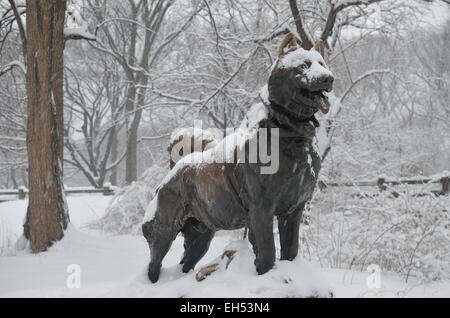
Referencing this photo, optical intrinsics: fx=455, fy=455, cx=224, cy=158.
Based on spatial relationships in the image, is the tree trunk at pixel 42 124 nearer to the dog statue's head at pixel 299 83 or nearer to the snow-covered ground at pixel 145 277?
the snow-covered ground at pixel 145 277

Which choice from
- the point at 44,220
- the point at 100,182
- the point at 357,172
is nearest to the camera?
the point at 44,220

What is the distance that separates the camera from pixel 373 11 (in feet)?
31.3

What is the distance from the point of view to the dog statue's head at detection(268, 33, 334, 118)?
2.67 metres

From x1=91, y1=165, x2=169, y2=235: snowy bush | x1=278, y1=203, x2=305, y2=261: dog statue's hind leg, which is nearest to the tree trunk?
x1=91, y1=165, x2=169, y2=235: snowy bush

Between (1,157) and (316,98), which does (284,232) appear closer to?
(316,98)

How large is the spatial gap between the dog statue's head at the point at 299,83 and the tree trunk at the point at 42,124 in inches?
195

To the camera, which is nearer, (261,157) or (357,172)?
(261,157)

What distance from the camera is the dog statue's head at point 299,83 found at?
2672mm

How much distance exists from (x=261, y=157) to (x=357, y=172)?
461 inches

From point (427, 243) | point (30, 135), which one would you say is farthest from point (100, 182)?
point (427, 243)

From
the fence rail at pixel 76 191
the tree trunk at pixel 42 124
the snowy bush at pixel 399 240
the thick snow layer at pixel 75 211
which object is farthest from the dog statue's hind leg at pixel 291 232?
the fence rail at pixel 76 191

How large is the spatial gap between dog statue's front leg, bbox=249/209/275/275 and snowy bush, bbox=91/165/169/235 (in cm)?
726

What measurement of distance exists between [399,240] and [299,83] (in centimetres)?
375

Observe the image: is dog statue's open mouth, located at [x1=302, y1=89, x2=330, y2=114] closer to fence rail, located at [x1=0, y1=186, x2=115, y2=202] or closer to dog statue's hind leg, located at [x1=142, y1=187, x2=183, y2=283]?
dog statue's hind leg, located at [x1=142, y1=187, x2=183, y2=283]
